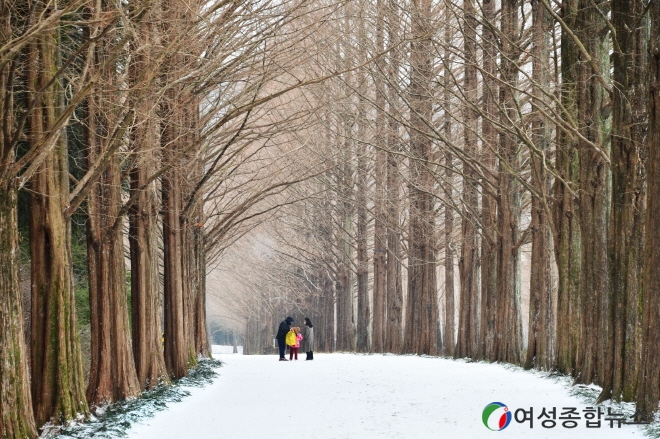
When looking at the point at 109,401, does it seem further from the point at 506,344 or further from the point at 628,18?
the point at 506,344

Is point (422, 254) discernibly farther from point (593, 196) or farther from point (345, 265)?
point (593, 196)

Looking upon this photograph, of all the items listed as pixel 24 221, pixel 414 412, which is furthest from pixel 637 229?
pixel 24 221

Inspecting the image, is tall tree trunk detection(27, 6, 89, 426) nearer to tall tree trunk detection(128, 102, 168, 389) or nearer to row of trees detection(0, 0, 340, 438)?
row of trees detection(0, 0, 340, 438)

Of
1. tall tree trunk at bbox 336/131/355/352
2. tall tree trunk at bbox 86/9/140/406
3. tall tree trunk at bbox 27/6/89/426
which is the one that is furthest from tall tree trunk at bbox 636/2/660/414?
tall tree trunk at bbox 336/131/355/352

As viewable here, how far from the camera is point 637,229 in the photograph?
12.2 m

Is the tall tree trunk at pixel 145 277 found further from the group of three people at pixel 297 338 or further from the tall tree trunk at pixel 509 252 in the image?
the group of three people at pixel 297 338

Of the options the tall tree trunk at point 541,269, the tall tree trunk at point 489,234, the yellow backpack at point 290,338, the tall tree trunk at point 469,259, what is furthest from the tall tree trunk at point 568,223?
the yellow backpack at point 290,338

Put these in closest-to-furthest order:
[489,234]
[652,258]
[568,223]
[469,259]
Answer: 1. [652,258]
2. [568,223]
3. [489,234]
4. [469,259]

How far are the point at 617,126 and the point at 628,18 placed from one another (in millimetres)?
1464

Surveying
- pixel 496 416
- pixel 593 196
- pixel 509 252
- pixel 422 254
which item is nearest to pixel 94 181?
pixel 496 416

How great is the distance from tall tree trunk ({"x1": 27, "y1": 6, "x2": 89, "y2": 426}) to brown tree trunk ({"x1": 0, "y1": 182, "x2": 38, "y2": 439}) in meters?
1.08

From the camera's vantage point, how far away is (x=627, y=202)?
12.3 metres

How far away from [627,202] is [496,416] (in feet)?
10.5

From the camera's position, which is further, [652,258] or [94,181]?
[94,181]
